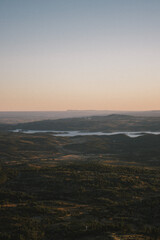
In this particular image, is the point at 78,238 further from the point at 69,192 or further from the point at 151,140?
the point at 151,140

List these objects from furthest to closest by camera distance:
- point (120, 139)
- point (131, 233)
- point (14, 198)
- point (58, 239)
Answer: point (120, 139), point (14, 198), point (131, 233), point (58, 239)

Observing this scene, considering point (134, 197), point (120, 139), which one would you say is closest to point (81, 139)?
point (120, 139)

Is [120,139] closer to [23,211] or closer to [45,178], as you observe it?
[45,178]

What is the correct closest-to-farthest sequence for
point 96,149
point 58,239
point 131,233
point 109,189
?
point 58,239 → point 131,233 → point 109,189 → point 96,149

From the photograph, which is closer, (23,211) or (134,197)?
(23,211)

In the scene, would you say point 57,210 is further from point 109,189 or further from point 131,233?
point 109,189

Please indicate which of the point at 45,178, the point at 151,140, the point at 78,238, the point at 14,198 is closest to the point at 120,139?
the point at 151,140

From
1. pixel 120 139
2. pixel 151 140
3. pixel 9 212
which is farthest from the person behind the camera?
pixel 120 139

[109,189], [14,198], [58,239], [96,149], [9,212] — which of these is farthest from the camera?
[96,149]

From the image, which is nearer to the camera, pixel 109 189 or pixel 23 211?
pixel 23 211
